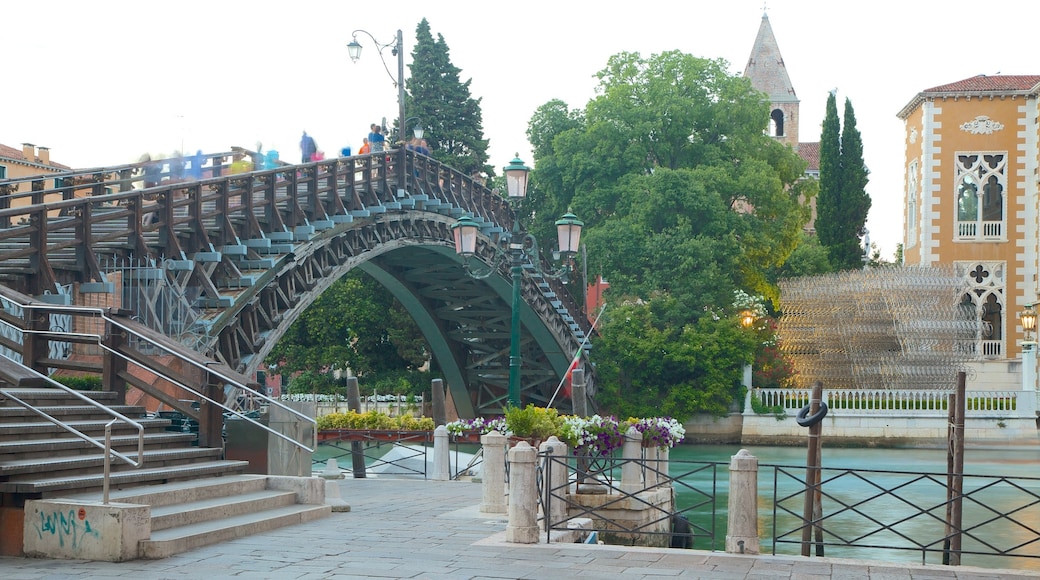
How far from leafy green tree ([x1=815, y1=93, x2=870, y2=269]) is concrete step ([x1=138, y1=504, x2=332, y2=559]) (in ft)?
129

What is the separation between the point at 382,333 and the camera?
45.9 m

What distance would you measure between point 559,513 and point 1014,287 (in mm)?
40658

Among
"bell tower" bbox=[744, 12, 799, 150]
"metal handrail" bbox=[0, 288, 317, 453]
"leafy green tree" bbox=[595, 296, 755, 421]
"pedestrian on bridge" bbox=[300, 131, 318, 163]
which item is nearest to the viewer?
"metal handrail" bbox=[0, 288, 317, 453]

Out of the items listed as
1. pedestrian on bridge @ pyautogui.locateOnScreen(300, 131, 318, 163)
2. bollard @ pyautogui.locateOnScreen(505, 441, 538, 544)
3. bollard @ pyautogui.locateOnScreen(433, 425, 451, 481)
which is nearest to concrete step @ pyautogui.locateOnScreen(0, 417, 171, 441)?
bollard @ pyautogui.locateOnScreen(505, 441, 538, 544)

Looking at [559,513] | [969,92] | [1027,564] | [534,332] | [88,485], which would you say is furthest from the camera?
[969,92]

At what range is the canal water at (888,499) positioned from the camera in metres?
20.9

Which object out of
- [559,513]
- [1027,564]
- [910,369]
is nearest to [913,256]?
[910,369]

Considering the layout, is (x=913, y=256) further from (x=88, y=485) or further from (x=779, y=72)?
(x=88, y=485)

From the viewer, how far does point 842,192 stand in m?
48.5

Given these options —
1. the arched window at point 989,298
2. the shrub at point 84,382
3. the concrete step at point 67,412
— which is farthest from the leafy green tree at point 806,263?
the concrete step at point 67,412

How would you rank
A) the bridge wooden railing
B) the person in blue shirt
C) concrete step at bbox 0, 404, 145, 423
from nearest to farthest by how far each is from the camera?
concrete step at bbox 0, 404, 145, 423 < the bridge wooden railing < the person in blue shirt

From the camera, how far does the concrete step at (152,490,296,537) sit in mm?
10016

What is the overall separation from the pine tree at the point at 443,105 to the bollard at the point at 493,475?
3536cm

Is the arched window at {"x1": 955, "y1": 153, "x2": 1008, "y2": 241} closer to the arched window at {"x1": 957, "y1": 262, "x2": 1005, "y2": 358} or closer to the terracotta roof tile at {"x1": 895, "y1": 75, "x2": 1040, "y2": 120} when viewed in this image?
the arched window at {"x1": 957, "y1": 262, "x2": 1005, "y2": 358}
